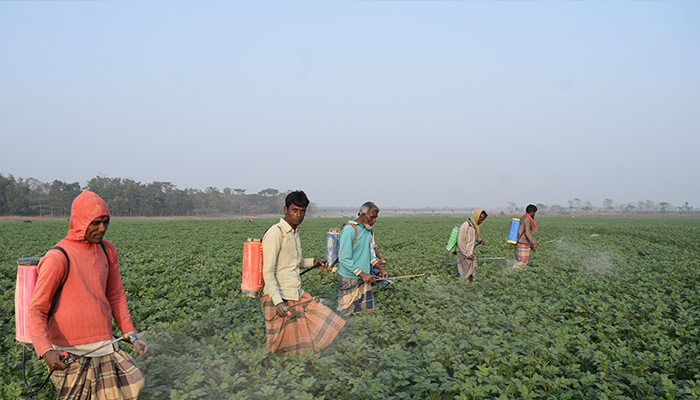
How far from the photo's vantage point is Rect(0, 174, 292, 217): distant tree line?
2768 inches

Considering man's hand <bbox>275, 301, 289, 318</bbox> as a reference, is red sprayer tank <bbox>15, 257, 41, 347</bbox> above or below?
above

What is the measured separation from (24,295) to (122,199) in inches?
3689

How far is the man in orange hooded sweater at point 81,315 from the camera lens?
83.6 inches

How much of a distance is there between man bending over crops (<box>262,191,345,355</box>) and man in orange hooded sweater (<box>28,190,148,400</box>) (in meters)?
1.43

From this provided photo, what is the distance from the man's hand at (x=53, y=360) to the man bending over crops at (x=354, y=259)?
329cm

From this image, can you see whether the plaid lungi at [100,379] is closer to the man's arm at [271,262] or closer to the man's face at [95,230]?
the man's face at [95,230]

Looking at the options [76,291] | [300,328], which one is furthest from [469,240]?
[76,291]

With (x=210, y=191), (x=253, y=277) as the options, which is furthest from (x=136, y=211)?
(x=253, y=277)

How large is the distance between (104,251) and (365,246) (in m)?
3.27

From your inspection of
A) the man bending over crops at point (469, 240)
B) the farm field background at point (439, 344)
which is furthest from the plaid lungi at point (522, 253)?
the man bending over crops at point (469, 240)

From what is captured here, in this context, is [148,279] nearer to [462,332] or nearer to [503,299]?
[462,332]

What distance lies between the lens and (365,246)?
17.1 feet

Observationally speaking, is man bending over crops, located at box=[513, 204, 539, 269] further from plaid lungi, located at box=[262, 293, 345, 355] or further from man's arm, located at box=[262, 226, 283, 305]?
man's arm, located at box=[262, 226, 283, 305]

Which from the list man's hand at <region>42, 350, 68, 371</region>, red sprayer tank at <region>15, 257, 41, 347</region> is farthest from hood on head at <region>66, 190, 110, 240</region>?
man's hand at <region>42, 350, 68, 371</region>
